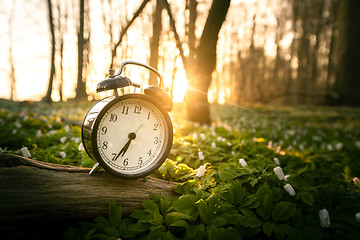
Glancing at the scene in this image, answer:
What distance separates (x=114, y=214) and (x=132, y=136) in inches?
23.9

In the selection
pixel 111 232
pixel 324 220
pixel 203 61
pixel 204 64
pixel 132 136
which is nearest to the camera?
pixel 111 232

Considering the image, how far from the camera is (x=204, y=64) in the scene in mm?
5070

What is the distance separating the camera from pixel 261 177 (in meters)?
1.95

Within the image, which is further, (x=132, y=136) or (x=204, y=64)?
(x=204, y=64)

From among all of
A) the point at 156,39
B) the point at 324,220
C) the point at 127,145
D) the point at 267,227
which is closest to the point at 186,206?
the point at 267,227

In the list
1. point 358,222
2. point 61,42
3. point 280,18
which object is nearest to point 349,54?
point 280,18

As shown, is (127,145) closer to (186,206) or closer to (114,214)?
(114,214)

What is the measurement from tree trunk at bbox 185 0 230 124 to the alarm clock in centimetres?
205

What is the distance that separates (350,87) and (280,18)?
14.6 m

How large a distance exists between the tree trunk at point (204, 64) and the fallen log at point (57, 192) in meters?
2.53

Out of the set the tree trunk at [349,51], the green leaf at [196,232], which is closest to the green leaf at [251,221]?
the green leaf at [196,232]

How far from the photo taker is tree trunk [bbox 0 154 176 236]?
1361 mm

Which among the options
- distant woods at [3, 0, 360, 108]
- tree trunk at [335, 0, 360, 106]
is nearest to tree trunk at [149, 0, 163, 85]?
distant woods at [3, 0, 360, 108]

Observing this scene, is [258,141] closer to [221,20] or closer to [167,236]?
[221,20]
